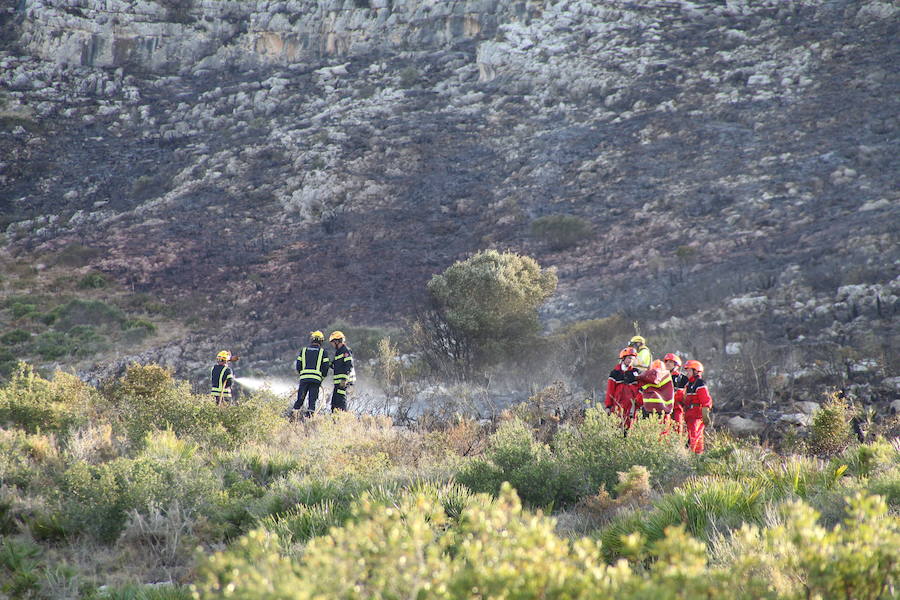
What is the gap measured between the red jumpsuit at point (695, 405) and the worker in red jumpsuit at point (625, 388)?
600 mm

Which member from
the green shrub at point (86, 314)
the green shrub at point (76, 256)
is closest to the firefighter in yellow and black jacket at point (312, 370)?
the green shrub at point (86, 314)

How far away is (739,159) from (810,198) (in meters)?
4.06

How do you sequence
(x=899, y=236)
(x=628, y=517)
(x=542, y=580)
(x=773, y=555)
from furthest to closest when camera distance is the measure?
(x=899, y=236), (x=628, y=517), (x=773, y=555), (x=542, y=580)

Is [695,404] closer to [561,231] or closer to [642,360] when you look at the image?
[642,360]

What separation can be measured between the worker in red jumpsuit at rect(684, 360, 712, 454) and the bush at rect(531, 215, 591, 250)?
14.9 meters

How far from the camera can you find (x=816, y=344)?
12.4 meters

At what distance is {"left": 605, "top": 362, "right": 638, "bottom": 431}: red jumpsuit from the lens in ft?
27.5

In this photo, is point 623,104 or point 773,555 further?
point 623,104

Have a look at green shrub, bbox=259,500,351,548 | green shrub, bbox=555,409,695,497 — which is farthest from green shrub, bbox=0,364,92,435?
green shrub, bbox=555,409,695,497

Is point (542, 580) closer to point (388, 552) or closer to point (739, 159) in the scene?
point (388, 552)

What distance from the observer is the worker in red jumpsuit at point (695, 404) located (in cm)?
810

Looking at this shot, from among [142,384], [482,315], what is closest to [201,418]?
[142,384]

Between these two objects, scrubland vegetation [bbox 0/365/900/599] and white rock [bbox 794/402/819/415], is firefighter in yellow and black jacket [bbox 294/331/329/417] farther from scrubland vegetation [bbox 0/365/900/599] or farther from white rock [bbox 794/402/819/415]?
white rock [bbox 794/402/819/415]

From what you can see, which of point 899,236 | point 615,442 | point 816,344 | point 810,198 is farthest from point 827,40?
point 615,442
